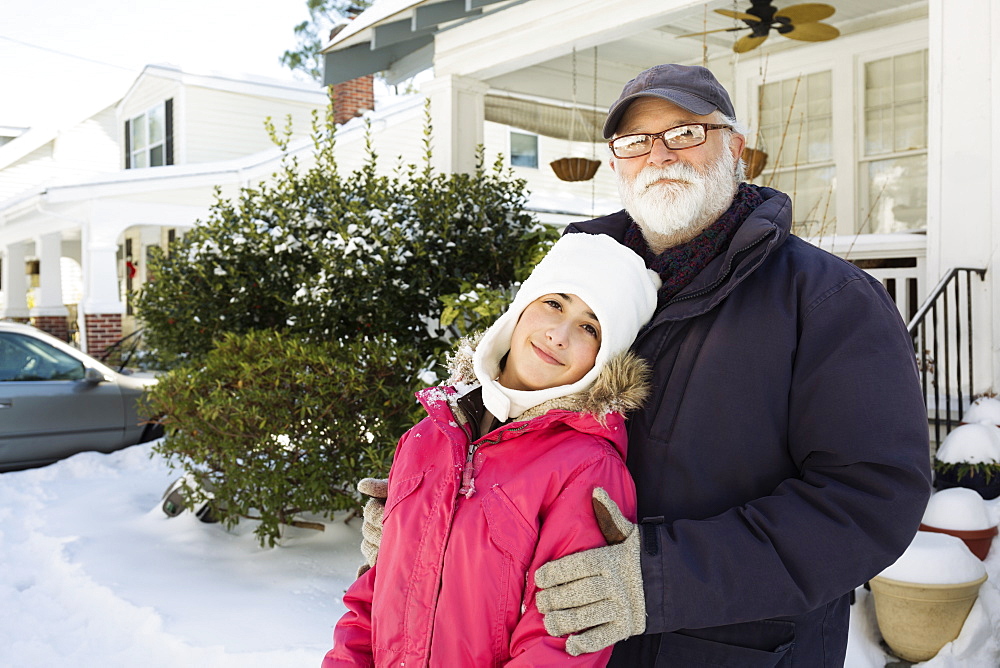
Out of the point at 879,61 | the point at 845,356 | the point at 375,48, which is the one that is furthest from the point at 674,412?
the point at 879,61

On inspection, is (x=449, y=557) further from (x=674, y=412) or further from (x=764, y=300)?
(x=764, y=300)

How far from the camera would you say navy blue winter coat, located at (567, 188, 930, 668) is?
1.47m

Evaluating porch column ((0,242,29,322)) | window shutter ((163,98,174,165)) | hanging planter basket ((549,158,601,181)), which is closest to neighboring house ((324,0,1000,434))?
hanging planter basket ((549,158,601,181))

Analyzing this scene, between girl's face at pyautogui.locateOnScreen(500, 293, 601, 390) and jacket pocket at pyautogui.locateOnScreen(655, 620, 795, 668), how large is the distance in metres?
0.58

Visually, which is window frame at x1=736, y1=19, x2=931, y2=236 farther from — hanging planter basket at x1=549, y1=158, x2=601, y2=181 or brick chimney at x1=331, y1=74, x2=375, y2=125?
brick chimney at x1=331, y1=74, x2=375, y2=125

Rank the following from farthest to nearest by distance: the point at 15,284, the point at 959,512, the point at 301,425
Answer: the point at 15,284
the point at 301,425
the point at 959,512

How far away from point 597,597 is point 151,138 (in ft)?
67.6

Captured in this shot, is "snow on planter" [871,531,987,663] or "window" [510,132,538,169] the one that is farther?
"window" [510,132,538,169]

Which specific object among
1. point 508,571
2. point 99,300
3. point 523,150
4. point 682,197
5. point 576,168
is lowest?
point 508,571

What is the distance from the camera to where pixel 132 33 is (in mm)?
40875

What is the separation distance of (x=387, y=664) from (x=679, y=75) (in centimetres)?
144

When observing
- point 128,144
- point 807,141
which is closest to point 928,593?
point 807,141

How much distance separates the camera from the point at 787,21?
6723mm

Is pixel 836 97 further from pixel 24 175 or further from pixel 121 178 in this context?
pixel 24 175
